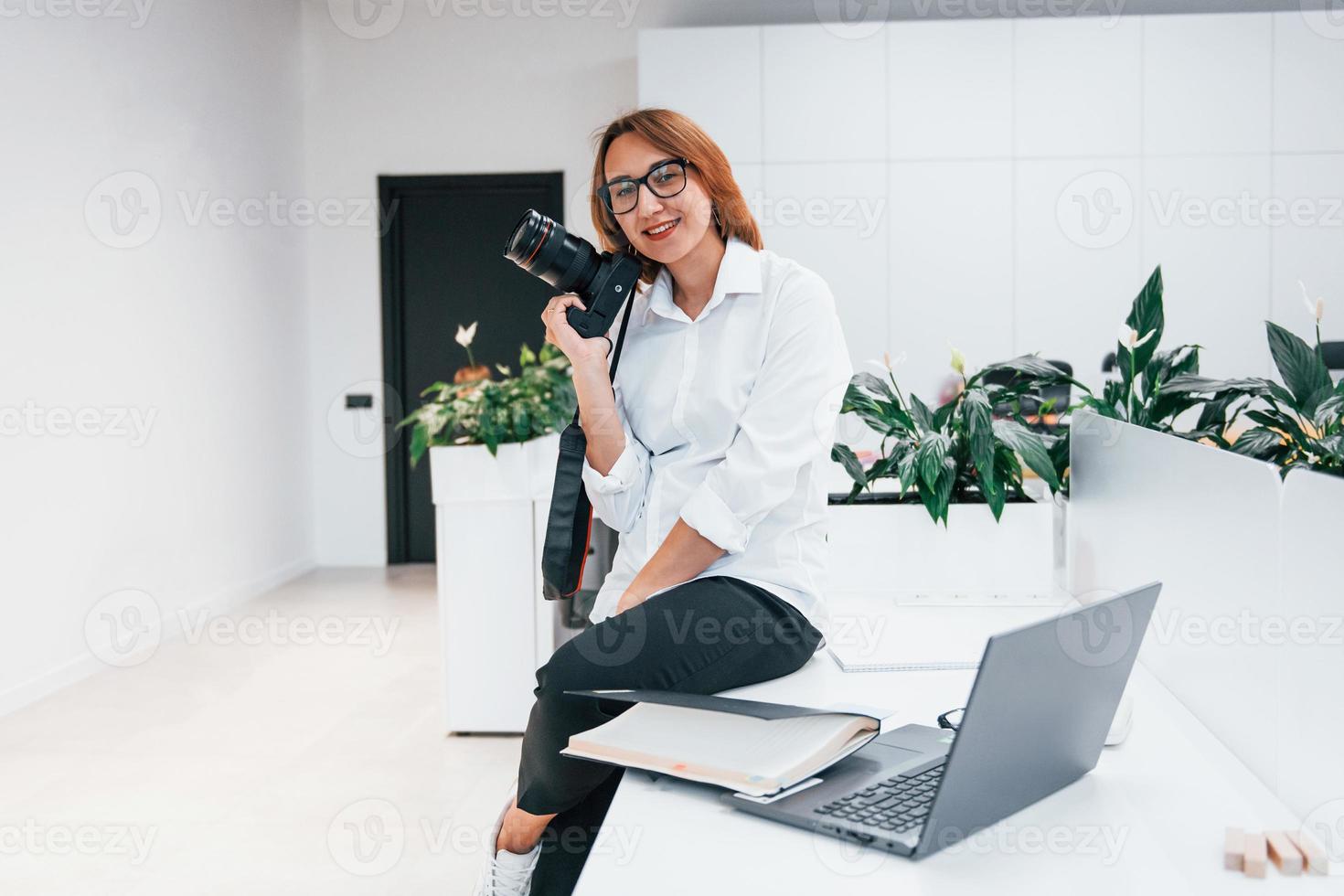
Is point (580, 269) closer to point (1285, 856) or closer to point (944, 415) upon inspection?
point (944, 415)

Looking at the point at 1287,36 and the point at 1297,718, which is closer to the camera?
the point at 1297,718

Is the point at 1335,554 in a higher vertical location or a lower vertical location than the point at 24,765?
higher

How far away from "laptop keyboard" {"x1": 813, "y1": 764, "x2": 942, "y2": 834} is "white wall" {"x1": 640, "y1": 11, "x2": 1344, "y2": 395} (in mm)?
4131

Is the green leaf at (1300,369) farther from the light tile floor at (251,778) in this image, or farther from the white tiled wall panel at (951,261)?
the white tiled wall panel at (951,261)

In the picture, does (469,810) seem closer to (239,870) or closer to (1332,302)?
(239,870)

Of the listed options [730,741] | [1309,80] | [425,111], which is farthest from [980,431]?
[425,111]

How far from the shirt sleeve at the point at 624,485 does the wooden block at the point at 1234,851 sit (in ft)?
3.10

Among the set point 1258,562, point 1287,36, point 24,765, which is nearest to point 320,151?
point 24,765

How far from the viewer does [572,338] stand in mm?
1694

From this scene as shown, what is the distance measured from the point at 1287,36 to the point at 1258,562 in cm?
453

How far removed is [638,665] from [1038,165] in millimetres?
4183

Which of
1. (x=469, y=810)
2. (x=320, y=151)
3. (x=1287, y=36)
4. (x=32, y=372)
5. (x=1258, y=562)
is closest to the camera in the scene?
(x=1258, y=562)

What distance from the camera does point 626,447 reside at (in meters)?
1.66

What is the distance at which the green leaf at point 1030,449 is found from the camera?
81.7 inches
